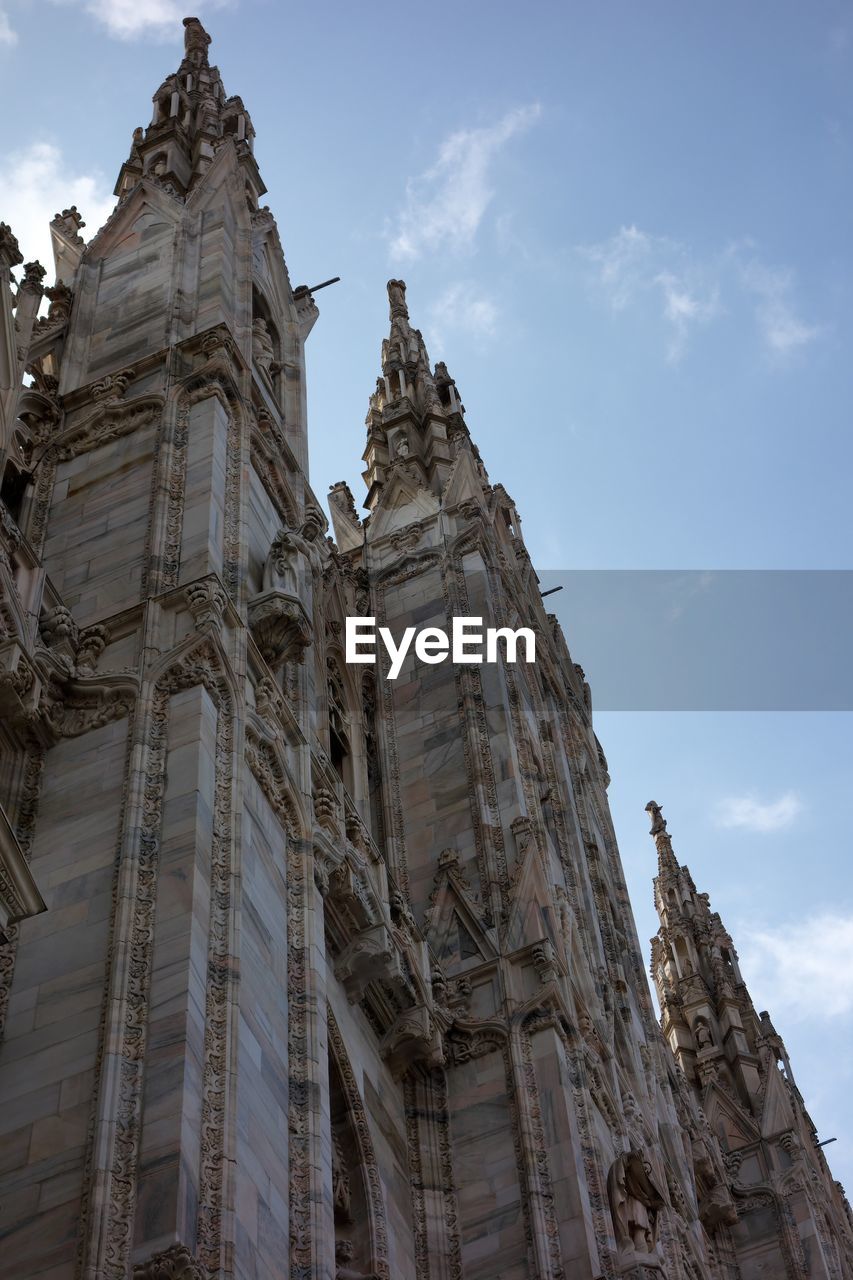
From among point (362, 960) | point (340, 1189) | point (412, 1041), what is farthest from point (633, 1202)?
point (340, 1189)

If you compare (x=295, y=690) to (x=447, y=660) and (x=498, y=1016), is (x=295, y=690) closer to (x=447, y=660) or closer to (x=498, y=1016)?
(x=498, y=1016)

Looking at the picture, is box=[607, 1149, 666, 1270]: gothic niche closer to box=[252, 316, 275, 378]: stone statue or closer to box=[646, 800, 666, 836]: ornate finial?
box=[252, 316, 275, 378]: stone statue

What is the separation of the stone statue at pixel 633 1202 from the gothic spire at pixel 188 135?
15.5 m

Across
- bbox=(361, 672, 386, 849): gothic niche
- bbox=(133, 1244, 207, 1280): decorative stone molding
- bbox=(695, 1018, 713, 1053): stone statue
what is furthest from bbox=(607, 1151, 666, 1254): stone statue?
bbox=(695, 1018, 713, 1053): stone statue

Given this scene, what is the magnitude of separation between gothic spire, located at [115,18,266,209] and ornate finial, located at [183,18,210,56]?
2.73ft

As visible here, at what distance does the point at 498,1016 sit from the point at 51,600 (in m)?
7.06

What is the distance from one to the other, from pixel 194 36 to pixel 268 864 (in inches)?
969

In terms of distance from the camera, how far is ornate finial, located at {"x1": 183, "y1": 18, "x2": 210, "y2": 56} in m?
35.5

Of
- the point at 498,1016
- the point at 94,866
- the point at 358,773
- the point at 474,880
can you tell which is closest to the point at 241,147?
the point at 358,773

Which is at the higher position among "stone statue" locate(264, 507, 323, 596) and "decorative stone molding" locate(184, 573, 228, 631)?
"stone statue" locate(264, 507, 323, 596)

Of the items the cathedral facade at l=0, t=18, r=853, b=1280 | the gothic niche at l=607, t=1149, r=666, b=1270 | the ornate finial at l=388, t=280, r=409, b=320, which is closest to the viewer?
the cathedral facade at l=0, t=18, r=853, b=1280

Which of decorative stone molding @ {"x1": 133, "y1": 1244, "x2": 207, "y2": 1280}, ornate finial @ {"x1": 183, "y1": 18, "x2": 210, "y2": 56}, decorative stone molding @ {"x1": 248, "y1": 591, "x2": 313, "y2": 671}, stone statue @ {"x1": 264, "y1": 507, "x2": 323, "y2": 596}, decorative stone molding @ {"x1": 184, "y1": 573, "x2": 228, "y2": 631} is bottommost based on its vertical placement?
decorative stone molding @ {"x1": 133, "y1": 1244, "x2": 207, "y2": 1280}

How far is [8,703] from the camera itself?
16.0 m

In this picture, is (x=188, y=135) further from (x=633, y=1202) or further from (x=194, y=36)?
(x=633, y=1202)
